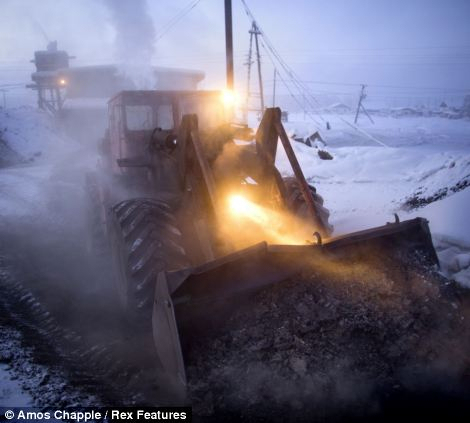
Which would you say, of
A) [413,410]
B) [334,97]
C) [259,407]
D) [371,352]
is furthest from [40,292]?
[334,97]

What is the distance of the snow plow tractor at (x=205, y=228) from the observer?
3.01m

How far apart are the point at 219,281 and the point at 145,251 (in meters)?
0.97

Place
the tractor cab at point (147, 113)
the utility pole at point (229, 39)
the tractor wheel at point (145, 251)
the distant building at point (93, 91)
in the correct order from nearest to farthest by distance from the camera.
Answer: the tractor wheel at point (145, 251) < the tractor cab at point (147, 113) < the utility pole at point (229, 39) < the distant building at point (93, 91)

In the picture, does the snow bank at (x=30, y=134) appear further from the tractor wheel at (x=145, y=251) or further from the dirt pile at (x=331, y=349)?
the dirt pile at (x=331, y=349)

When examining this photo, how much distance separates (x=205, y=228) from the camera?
3.87 metres

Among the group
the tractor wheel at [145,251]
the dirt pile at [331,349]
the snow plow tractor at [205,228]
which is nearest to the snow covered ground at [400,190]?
the dirt pile at [331,349]

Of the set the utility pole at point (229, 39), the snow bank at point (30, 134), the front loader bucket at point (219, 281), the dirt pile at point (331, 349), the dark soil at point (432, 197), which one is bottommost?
the dirt pile at point (331, 349)

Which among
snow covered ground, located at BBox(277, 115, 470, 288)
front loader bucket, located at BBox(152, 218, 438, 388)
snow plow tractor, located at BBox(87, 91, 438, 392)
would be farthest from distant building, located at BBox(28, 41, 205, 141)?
front loader bucket, located at BBox(152, 218, 438, 388)

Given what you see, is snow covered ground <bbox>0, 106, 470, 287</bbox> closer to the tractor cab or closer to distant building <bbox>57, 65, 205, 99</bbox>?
the tractor cab

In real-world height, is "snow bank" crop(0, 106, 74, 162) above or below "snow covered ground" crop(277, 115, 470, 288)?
above

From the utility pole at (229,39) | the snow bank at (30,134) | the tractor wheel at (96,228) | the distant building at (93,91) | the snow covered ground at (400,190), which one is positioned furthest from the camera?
the distant building at (93,91)

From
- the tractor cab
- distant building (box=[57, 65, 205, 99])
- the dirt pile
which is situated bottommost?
the dirt pile

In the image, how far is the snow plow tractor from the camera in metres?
3.01

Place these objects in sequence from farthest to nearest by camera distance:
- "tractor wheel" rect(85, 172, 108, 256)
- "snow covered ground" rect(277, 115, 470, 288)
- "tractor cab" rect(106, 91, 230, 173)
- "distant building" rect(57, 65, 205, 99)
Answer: "distant building" rect(57, 65, 205, 99), "tractor wheel" rect(85, 172, 108, 256), "tractor cab" rect(106, 91, 230, 173), "snow covered ground" rect(277, 115, 470, 288)
